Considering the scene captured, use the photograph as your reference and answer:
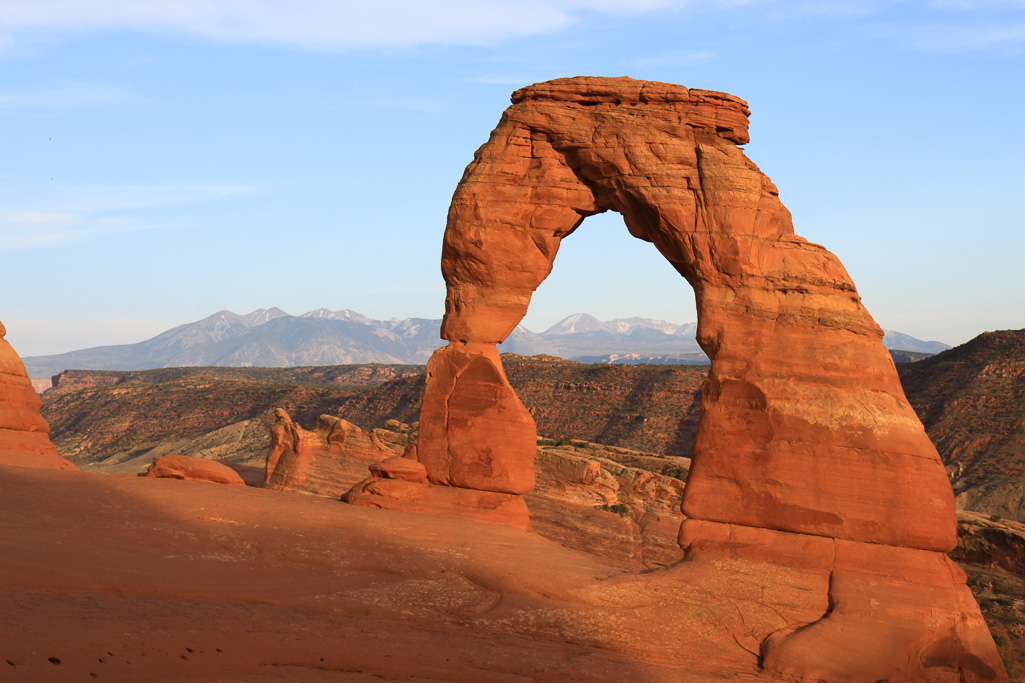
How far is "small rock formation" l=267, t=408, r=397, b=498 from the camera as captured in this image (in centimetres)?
Answer: 2961

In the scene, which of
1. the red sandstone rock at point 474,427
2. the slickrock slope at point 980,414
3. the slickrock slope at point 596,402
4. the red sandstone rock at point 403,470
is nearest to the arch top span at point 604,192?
the red sandstone rock at point 474,427

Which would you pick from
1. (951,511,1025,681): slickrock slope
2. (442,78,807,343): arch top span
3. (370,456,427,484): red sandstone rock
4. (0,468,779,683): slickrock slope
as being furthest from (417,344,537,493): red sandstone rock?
(951,511,1025,681): slickrock slope

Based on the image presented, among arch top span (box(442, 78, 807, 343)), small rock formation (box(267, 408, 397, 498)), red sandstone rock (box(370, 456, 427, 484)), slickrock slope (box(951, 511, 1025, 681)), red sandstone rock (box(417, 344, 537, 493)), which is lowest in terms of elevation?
slickrock slope (box(951, 511, 1025, 681))

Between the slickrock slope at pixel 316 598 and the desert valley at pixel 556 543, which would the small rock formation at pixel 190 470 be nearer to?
the desert valley at pixel 556 543

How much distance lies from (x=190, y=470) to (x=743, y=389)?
13888 millimetres

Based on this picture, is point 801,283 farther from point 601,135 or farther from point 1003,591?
point 1003,591

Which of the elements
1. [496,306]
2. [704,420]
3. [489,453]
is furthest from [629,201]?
[489,453]

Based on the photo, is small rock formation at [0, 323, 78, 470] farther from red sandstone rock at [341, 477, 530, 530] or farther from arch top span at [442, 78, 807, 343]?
arch top span at [442, 78, 807, 343]

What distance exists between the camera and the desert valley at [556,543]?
37.2 feet

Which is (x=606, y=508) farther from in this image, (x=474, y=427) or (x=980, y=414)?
(x=980, y=414)

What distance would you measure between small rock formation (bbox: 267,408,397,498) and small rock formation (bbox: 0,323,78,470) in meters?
7.23

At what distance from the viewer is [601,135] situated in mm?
19625

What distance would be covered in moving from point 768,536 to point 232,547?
9.96 m

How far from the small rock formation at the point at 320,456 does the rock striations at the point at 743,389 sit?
10.3 metres
